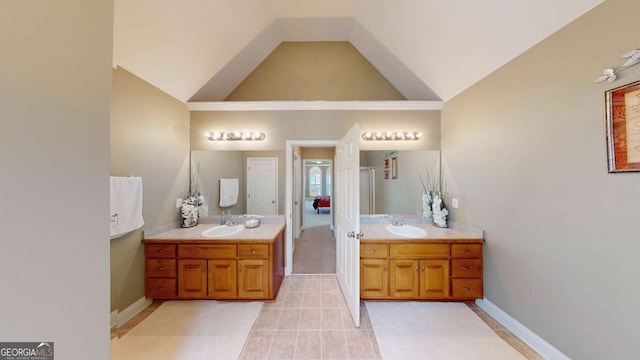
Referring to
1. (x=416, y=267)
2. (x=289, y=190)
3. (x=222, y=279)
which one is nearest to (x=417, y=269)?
(x=416, y=267)

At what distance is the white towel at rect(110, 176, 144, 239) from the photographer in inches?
82.7

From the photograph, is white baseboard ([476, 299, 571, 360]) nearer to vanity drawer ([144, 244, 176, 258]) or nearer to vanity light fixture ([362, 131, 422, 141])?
vanity light fixture ([362, 131, 422, 141])

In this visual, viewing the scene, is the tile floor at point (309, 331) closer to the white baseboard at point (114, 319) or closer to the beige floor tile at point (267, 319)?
the beige floor tile at point (267, 319)

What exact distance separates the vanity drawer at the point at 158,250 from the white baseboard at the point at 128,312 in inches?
20.4

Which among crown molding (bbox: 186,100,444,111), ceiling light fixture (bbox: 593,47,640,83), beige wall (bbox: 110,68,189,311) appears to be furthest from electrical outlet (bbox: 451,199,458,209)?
beige wall (bbox: 110,68,189,311)

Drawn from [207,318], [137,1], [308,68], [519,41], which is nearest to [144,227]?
[207,318]

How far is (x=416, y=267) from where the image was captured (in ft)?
8.34

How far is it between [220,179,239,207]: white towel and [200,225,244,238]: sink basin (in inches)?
17.4

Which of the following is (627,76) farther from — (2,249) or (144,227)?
(144,227)

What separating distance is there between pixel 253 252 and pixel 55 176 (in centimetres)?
213

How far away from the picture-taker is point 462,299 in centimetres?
254

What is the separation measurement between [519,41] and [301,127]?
2.55 metres

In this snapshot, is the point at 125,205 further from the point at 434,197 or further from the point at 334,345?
the point at 434,197

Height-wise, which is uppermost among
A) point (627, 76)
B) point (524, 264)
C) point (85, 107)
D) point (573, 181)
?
point (627, 76)
